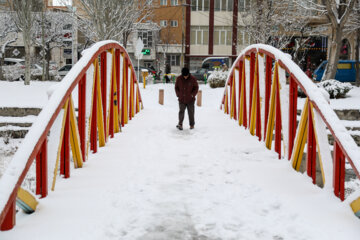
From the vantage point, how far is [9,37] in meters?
41.7

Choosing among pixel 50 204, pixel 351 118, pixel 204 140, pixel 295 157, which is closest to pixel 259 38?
pixel 351 118

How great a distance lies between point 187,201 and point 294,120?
2153 mm

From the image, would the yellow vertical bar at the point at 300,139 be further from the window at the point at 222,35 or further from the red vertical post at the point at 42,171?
the window at the point at 222,35

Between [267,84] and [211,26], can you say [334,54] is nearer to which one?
[267,84]

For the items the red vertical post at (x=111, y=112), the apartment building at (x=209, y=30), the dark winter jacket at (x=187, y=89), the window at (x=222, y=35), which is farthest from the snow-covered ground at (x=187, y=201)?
the window at (x=222, y=35)

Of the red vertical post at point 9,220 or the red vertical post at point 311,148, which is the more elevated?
the red vertical post at point 311,148

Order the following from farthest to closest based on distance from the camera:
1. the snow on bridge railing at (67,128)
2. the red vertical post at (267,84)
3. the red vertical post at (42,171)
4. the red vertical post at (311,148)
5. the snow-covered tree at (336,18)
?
the snow-covered tree at (336,18)
the red vertical post at (267,84)
the red vertical post at (311,148)
the red vertical post at (42,171)
the snow on bridge railing at (67,128)

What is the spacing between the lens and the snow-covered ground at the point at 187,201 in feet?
12.1

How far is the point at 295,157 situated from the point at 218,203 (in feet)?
5.11

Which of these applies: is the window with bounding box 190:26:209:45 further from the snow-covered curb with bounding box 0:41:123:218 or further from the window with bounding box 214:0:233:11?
the snow-covered curb with bounding box 0:41:123:218

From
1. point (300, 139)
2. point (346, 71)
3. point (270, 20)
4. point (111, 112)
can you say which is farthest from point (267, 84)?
point (346, 71)

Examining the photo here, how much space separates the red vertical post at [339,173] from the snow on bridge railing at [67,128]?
2626 mm

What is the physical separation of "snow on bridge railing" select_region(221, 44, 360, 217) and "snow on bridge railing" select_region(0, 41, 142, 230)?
8.22ft

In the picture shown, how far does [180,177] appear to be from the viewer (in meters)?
5.45
